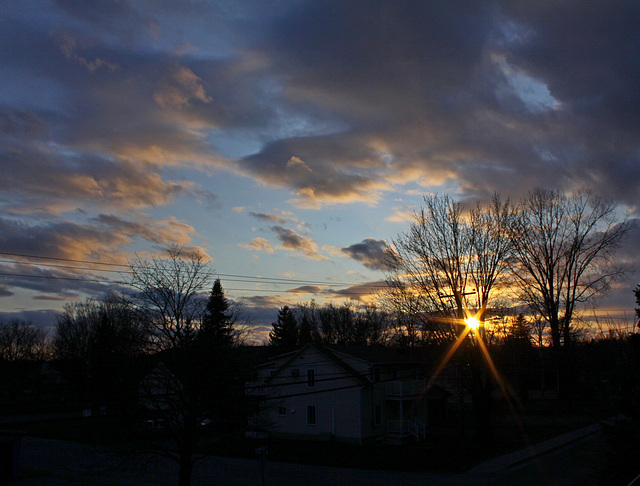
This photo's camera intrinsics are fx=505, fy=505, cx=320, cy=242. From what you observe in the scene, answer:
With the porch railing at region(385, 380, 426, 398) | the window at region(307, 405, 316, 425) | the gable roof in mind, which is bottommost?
the window at region(307, 405, 316, 425)

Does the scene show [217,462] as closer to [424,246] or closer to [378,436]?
[378,436]

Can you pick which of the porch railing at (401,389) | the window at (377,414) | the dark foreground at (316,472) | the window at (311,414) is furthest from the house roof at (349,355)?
the dark foreground at (316,472)

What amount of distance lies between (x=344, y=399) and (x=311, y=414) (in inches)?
128

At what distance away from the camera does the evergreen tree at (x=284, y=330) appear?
Result: 3187 inches

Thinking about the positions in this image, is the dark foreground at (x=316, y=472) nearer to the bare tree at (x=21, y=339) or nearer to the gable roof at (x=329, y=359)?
the gable roof at (x=329, y=359)

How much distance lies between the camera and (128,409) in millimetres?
20156

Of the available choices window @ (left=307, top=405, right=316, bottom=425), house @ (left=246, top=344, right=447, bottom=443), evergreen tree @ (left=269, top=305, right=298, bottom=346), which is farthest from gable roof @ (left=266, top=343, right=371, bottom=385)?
evergreen tree @ (left=269, top=305, right=298, bottom=346)

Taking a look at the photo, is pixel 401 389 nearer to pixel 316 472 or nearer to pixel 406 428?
pixel 406 428

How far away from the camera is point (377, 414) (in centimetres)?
3741

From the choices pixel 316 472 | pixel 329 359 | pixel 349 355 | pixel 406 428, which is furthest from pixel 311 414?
pixel 316 472

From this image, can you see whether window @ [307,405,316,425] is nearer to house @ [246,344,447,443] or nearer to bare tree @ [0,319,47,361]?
house @ [246,344,447,443]

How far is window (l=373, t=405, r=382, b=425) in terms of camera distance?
36.8m

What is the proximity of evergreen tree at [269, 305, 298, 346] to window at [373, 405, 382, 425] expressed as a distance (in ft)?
143

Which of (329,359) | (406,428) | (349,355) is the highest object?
(349,355)
